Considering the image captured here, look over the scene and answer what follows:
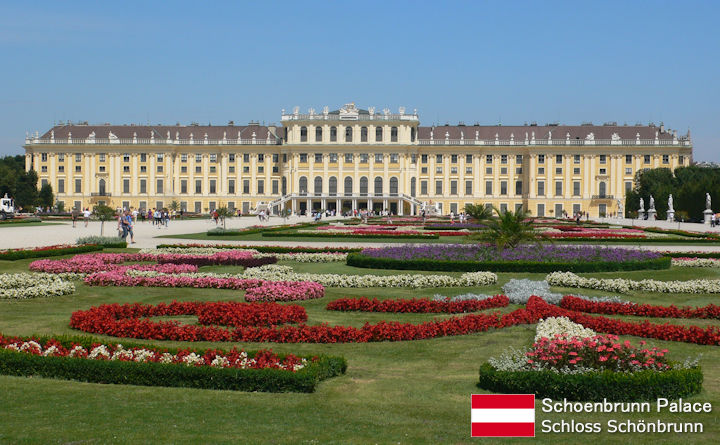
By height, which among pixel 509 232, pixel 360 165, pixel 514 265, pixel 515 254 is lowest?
pixel 514 265

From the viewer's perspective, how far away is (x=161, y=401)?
6.35 m

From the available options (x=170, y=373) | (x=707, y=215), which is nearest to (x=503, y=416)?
(x=170, y=373)

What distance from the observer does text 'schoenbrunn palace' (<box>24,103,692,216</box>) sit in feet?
264

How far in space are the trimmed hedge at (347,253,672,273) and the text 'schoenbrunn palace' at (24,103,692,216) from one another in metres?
61.6

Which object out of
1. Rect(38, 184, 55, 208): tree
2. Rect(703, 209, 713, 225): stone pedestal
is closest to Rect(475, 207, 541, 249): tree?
Rect(703, 209, 713, 225): stone pedestal

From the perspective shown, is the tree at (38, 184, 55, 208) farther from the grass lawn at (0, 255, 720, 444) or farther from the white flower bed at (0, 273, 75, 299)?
the grass lawn at (0, 255, 720, 444)

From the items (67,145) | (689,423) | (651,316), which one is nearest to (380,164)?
(67,145)

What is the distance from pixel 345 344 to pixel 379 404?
266cm

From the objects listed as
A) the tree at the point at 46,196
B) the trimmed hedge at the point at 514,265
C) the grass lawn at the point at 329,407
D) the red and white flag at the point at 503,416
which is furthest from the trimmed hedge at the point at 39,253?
the tree at the point at 46,196

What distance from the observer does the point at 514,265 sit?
55.9ft

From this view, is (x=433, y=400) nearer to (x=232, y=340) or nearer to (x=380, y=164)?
(x=232, y=340)

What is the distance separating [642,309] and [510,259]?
6.51 meters

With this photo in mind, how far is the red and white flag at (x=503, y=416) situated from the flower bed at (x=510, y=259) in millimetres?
11022

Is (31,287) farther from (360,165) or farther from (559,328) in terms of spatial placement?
(360,165)
